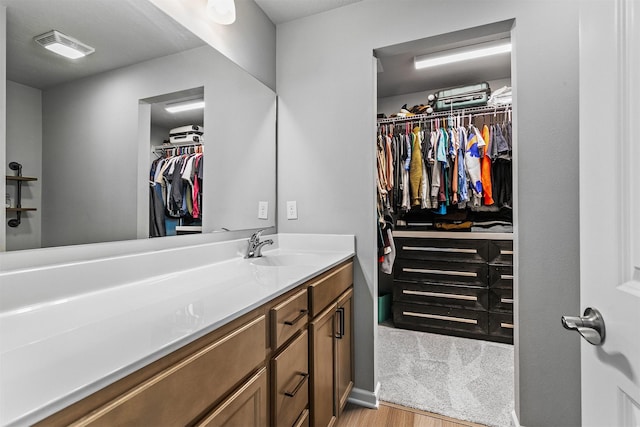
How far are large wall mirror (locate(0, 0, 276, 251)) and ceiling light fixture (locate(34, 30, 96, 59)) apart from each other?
0.01 meters

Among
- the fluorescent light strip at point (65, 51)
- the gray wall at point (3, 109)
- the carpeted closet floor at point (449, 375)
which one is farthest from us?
the carpeted closet floor at point (449, 375)

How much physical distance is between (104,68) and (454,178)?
2.48 m

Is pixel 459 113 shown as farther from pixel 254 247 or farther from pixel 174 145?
pixel 174 145

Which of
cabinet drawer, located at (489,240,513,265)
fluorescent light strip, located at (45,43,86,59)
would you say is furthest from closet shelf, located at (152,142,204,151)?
cabinet drawer, located at (489,240,513,265)

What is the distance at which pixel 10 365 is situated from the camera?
0.51 m

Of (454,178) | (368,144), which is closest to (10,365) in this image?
(368,144)

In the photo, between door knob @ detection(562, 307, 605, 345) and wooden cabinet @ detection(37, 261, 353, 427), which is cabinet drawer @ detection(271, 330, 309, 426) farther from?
door knob @ detection(562, 307, 605, 345)

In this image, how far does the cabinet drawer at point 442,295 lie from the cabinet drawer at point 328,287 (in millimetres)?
1298

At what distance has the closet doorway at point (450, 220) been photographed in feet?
8.13

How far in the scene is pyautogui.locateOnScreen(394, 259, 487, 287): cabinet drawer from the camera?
8.63 feet

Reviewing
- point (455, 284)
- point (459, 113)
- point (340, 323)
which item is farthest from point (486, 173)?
point (340, 323)

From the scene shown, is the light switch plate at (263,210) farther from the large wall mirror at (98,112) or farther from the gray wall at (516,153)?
the large wall mirror at (98,112)

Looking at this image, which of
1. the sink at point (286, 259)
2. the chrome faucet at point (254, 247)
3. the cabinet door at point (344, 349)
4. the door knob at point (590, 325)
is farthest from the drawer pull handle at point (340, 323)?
the door knob at point (590, 325)

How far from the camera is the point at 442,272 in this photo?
2.74 meters
